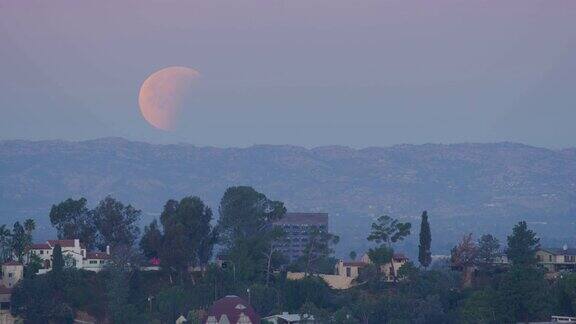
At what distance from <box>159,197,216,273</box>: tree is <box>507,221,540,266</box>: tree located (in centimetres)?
1990

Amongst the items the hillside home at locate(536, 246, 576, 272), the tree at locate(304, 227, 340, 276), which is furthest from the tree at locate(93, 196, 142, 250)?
the hillside home at locate(536, 246, 576, 272)

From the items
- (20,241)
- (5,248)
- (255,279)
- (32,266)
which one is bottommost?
(255,279)

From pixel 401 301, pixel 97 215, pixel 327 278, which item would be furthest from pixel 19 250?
pixel 401 301

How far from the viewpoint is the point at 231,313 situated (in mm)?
88875

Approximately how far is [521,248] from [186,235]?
2199 centimetres

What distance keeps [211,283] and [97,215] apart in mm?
11945

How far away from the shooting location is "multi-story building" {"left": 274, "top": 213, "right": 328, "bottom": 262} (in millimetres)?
107588

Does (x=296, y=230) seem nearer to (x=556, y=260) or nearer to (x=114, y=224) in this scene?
(x=114, y=224)

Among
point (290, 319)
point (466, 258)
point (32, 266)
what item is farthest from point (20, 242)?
point (466, 258)

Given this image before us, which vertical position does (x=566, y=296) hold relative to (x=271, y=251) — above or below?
below

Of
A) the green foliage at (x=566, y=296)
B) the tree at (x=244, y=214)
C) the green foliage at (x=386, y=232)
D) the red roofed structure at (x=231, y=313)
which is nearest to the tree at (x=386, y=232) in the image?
the green foliage at (x=386, y=232)

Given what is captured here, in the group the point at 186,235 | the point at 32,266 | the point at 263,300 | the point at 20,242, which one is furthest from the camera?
the point at 20,242

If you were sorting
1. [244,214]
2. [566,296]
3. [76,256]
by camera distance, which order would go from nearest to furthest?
[566,296] → [76,256] → [244,214]

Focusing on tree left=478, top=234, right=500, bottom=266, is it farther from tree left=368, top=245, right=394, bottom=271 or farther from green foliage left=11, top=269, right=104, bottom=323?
green foliage left=11, top=269, right=104, bottom=323
